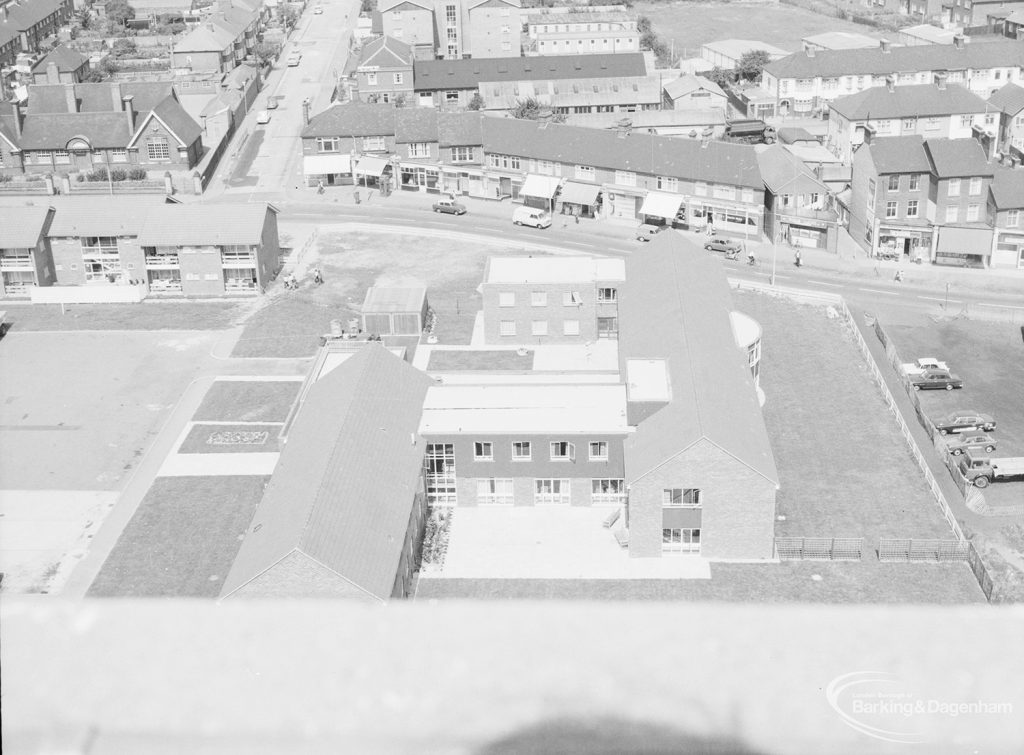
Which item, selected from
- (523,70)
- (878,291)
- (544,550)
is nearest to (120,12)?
(523,70)

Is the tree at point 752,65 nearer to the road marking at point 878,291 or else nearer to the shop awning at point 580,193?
the shop awning at point 580,193

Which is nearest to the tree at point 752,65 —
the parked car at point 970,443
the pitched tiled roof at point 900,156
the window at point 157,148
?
the pitched tiled roof at point 900,156

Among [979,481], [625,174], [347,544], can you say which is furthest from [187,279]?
[979,481]

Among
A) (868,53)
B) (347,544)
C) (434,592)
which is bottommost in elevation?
(434,592)

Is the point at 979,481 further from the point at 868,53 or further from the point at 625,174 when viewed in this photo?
the point at 868,53

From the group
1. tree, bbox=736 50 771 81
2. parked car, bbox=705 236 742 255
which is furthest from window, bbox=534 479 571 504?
tree, bbox=736 50 771 81

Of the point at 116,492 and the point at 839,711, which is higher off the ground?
the point at 839,711
